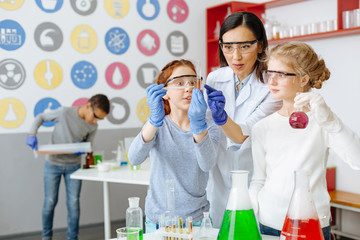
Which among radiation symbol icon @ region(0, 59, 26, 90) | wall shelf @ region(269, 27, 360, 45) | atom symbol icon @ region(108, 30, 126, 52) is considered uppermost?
atom symbol icon @ region(108, 30, 126, 52)

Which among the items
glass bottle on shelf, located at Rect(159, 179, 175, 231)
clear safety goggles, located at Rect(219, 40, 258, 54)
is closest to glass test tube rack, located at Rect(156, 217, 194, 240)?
glass bottle on shelf, located at Rect(159, 179, 175, 231)

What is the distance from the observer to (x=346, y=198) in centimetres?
362

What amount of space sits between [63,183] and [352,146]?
12.1 ft

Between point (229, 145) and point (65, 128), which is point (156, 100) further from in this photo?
point (65, 128)

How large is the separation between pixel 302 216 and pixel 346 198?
271cm

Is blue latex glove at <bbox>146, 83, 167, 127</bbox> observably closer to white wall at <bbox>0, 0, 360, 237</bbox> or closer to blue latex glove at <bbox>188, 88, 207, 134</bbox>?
blue latex glove at <bbox>188, 88, 207, 134</bbox>

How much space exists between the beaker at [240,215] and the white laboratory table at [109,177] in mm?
2058

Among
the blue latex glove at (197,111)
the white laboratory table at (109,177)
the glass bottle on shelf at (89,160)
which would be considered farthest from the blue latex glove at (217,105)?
the glass bottle on shelf at (89,160)

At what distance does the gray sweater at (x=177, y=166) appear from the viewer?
175 cm

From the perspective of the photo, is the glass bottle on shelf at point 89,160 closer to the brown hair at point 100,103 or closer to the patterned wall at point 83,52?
the brown hair at point 100,103

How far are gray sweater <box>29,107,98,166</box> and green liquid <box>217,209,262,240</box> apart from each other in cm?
305

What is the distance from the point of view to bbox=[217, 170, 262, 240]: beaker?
120 cm

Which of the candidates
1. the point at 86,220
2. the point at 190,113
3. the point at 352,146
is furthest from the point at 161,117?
the point at 86,220

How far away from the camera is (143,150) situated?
1.73 metres
